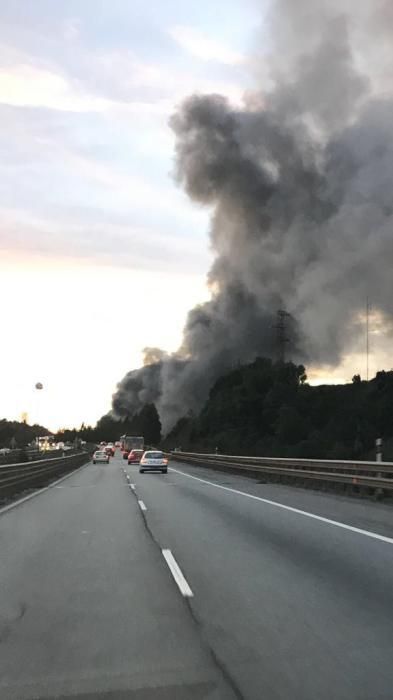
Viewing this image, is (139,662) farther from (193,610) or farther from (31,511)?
(31,511)

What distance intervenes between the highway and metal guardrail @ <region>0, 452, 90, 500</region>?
6.13 metres

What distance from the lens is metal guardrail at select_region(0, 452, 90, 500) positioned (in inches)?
796

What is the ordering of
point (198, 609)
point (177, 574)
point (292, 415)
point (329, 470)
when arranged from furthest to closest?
1. point (292, 415)
2. point (329, 470)
3. point (177, 574)
4. point (198, 609)

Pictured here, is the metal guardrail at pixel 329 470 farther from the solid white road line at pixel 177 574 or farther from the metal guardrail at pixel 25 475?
the metal guardrail at pixel 25 475

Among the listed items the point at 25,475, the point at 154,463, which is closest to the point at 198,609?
the point at 25,475

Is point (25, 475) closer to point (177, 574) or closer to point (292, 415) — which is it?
point (177, 574)

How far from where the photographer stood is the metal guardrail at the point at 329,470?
59.7ft

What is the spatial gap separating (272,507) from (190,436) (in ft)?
364

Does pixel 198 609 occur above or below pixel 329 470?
below

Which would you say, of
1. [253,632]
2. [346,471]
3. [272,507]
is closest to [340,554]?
[253,632]

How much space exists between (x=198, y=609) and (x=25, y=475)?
1816 centimetres

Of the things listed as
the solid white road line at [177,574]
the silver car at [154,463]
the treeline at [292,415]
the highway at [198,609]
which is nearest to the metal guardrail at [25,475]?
the silver car at [154,463]

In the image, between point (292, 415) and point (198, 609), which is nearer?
point (198, 609)

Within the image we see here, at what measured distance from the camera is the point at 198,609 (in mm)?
7031
